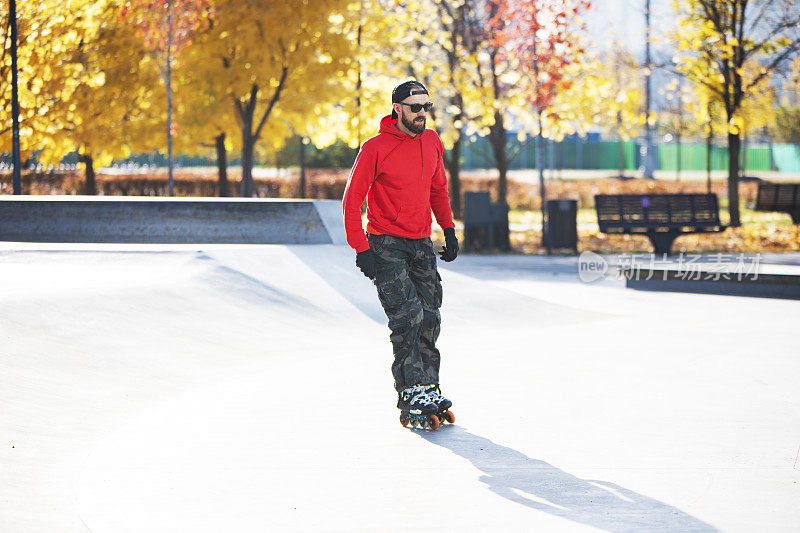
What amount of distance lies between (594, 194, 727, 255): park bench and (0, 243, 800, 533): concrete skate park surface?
22.6 feet

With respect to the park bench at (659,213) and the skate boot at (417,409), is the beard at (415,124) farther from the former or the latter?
the park bench at (659,213)

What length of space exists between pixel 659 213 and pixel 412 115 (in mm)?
13606

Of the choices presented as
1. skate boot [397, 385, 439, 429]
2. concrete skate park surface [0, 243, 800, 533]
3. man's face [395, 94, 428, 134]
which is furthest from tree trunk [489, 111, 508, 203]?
skate boot [397, 385, 439, 429]

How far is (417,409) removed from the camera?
236 inches

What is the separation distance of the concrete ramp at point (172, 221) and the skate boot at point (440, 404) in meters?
7.15

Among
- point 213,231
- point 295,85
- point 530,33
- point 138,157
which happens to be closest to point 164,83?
point 295,85

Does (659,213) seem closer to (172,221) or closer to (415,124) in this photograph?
(172,221)

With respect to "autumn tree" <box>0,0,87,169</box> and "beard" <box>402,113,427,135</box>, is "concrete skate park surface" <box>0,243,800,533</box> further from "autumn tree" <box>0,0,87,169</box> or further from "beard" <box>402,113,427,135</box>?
"autumn tree" <box>0,0,87,169</box>

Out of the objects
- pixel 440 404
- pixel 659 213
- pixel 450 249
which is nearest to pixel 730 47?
pixel 659 213

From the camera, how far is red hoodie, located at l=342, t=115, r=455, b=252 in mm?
5926

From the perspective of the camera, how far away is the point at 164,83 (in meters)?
23.2

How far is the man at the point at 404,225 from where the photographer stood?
19.6 ft

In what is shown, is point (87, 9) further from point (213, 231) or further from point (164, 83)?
point (213, 231)

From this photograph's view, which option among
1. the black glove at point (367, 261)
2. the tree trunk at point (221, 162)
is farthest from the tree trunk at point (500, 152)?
the black glove at point (367, 261)
